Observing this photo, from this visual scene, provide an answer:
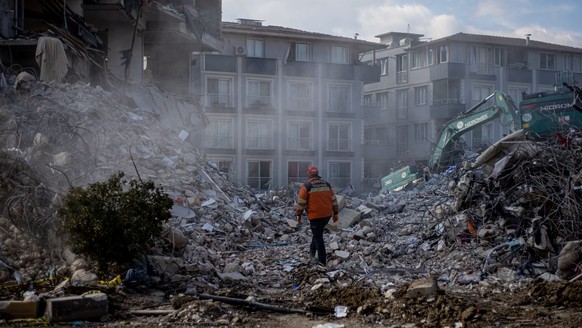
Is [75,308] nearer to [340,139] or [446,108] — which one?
[340,139]

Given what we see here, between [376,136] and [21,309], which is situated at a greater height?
[376,136]

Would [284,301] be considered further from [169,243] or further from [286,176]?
[286,176]

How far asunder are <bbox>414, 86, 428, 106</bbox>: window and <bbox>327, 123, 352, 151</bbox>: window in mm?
5280

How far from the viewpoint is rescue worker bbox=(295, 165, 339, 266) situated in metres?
11.8

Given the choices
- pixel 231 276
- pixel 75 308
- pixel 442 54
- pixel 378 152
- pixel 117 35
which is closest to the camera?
pixel 75 308

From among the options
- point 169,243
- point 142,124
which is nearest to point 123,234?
point 169,243

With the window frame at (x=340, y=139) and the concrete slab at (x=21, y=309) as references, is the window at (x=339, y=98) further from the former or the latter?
the concrete slab at (x=21, y=309)

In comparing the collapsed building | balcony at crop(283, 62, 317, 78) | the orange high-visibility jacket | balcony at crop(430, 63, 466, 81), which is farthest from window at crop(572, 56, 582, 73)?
the orange high-visibility jacket

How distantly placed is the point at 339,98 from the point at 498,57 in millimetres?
11239

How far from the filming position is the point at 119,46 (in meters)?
25.0

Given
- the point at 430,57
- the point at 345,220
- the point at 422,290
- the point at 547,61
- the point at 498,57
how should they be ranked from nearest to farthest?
the point at 422,290
the point at 345,220
the point at 430,57
the point at 498,57
the point at 547,61

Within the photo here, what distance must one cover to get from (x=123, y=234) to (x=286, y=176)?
110 feet

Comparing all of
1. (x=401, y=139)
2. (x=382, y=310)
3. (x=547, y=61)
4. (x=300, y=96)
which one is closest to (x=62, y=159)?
(x=382, y=310)

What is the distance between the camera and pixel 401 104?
4853cm
